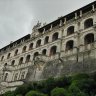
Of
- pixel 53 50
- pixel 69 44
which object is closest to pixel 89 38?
pixel 69 44

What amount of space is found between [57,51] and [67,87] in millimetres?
13542

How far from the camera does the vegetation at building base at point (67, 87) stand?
72.8ft

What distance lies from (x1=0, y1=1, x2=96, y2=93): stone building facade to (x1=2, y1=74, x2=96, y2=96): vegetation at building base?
4.14 m

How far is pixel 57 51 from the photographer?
38.2 m

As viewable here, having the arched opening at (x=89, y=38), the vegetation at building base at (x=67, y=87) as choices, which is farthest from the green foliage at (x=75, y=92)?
the arched opening at (x=89, y=38)

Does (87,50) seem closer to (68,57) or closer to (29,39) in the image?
(68,57)

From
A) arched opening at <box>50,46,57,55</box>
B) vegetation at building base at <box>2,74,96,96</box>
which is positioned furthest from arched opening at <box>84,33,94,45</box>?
vegetation at building base at <box>2,74,96,96</box>

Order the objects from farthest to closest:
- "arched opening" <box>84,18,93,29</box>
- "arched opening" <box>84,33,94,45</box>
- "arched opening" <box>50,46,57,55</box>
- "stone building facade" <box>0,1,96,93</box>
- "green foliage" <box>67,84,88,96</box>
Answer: "arched opening" <box>50,46,57,55</box>
"arched opening" <box>84,18,93,29</box>
"arched opening" <box>84,33,94,45</box>
"stone building facade" <box>0,1,96,93</box>
"green foliage" <box>67,84,88,96</box>

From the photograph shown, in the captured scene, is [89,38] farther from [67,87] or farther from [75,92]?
[75,92]

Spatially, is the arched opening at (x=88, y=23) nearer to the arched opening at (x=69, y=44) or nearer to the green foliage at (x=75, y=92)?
the arched opening at (x=69, y=44)

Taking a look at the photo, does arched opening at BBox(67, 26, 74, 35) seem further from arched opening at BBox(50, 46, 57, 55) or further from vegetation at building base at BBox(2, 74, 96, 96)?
vegetation at building base at BBox(2, 74, 96, 96)

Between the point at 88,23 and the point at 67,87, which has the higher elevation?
the point at 88,23

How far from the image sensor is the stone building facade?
106 ft

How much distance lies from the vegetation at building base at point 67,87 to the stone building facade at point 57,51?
4137 millimetres
